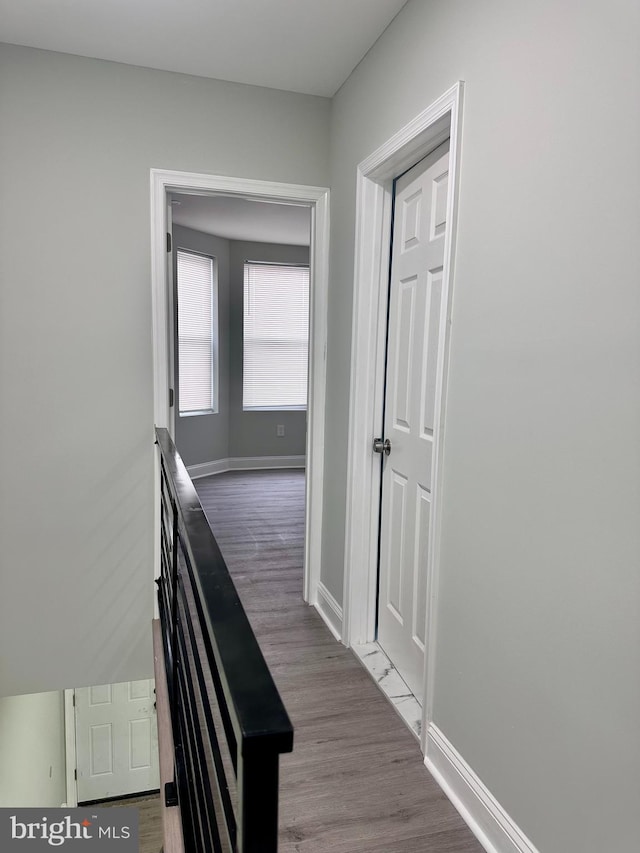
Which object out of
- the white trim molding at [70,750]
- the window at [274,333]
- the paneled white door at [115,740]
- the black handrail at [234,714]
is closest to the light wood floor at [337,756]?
the black handrail at [234,714]

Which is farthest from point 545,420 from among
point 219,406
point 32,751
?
point 219,406

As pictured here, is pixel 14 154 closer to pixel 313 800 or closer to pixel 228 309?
pixel 313 800

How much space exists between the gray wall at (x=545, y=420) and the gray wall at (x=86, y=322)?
1232mm

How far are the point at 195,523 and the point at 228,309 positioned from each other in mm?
5572

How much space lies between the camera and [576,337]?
1294mm

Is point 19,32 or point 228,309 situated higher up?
point 19,32

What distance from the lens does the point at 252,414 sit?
679cm

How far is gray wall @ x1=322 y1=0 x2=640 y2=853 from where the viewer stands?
46.3 inches

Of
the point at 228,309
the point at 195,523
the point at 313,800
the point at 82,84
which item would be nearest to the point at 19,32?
the point at 82,84

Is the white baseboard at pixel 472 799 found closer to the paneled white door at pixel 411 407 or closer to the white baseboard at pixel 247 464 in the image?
the paneled white door at pixel 411 407

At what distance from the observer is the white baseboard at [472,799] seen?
5.00 feet

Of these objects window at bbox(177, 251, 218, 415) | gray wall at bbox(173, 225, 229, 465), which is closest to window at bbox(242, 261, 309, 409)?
gray wall at bbox(173, 225, 229, 465)

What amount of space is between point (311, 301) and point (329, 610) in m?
1.56

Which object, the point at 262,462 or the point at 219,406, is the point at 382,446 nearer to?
the point at 219,406
